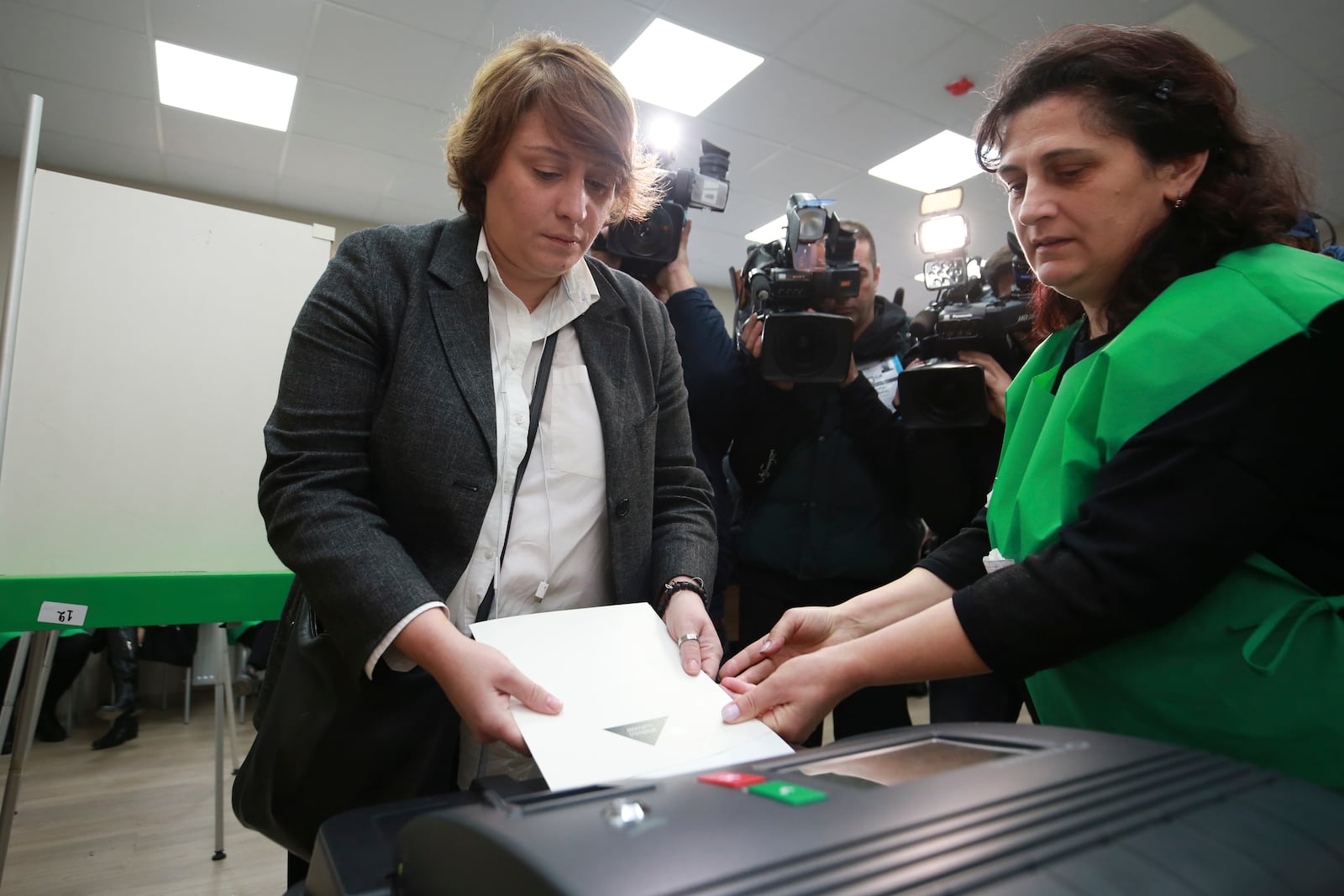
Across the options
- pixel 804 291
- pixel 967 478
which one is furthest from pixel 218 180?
pixel 967 478

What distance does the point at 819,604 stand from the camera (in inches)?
63.0

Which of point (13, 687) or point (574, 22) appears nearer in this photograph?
point (13, 687)

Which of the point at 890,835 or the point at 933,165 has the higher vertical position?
the point at 933,165

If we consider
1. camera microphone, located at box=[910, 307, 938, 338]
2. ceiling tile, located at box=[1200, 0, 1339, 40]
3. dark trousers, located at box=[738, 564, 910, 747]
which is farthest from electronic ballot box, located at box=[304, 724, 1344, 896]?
ceiling tile, located at box=[1200, 0, 1339, 40]

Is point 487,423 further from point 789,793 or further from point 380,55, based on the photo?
point 380,55

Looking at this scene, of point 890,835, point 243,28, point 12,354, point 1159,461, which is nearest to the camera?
point 890,835

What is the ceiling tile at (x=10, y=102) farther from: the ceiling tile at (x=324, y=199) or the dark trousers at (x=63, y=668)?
the dark trousers at (x=63, y=668)

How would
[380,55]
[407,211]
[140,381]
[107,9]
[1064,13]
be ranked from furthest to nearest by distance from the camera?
[407,211], [380,55], [107,9], [1064,13], [140,381]

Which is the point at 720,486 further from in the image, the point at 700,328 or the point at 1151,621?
the point at 1151,621

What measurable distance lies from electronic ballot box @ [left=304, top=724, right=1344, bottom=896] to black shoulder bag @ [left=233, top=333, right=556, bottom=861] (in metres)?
0.33

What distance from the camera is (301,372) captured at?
79cm

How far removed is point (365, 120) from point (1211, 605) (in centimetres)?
453

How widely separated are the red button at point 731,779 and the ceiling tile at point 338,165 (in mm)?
4875

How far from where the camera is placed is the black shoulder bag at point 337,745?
0.75 metres
